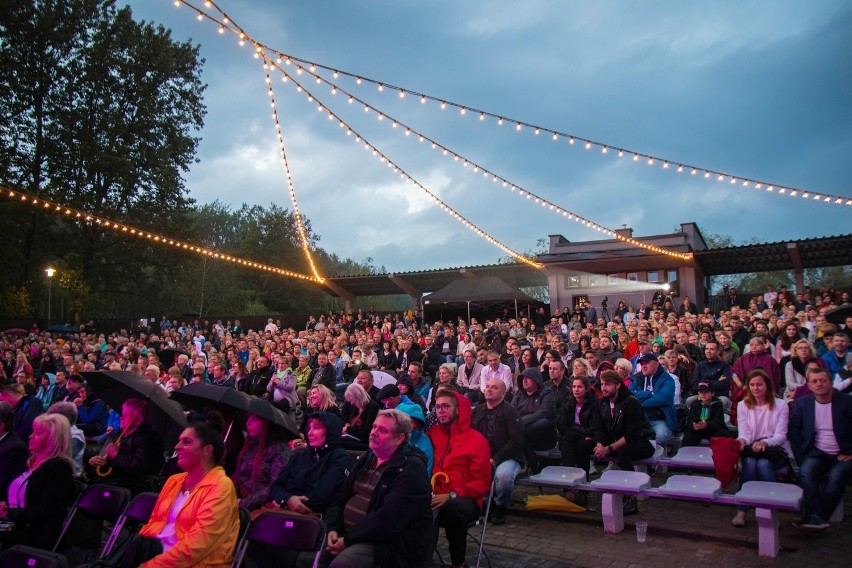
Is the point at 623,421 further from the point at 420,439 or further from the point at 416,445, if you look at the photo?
the point at 416,445

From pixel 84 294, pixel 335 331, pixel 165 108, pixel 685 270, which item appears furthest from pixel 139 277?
pixel 685 270

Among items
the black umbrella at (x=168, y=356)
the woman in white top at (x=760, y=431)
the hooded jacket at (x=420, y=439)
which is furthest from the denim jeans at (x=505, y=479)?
the black umbrella at (x=168, y=356)

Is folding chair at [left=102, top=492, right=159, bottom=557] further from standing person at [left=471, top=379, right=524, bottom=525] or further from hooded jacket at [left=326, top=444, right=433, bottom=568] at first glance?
standing person at [left=471, top=379, right=524, bottom=525]

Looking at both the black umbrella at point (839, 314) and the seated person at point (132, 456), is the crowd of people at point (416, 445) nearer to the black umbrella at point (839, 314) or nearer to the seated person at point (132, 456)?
the seated person at point (132, 456)

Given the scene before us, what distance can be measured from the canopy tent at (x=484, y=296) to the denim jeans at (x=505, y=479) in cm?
1382

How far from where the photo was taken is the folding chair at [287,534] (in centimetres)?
319

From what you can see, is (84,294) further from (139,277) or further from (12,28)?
(12,28)

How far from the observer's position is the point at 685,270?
19.7 m

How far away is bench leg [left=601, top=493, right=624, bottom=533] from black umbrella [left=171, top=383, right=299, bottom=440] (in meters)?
2.60

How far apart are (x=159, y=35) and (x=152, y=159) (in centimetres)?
675

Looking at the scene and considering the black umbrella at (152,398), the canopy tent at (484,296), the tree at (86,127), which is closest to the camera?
the black umbrella at (152,398)

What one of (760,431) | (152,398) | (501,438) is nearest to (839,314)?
(760,431)

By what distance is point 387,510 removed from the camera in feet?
10.4

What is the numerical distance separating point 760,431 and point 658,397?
1.31m
